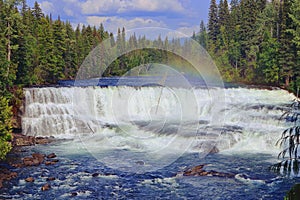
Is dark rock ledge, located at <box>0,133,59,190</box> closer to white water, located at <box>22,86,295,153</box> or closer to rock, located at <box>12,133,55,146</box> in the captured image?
rock, located at <box>12,133,55,146</box>

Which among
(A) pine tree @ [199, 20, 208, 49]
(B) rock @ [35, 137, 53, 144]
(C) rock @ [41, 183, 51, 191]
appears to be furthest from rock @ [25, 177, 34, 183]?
(A) pine tree @ [199, 20, 208, 49]

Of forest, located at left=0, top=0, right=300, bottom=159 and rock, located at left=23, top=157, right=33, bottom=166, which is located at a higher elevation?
forest, located at left=0, top=0, right=300, bottom=159

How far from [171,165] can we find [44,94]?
14.6m

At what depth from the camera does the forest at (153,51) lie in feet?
97.5

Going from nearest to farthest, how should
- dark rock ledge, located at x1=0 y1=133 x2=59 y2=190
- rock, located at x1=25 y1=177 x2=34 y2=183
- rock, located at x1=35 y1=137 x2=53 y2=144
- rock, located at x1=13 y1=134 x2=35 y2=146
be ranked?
rock, located at x1=25 y1=177 x2=34 y2=183 < dark rock ledge, located at x1=0 y1=133 x2=59 y2=190 < rock, located at x1=13 y1=134 x2=35 y2=146 < rock, located at x1=35 y1=137 x2=53 y2=144


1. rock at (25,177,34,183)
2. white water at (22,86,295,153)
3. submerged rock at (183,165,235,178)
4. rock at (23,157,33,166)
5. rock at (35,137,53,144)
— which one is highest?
white water at (22,86,295,153)

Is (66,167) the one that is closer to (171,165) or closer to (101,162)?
(101,162)

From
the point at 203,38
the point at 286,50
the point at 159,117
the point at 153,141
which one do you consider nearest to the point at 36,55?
the point at 159,117

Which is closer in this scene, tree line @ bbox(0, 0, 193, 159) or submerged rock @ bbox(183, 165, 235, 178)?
submerged rock @ bbox(183, 165, 235, 178)

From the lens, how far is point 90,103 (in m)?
30.6

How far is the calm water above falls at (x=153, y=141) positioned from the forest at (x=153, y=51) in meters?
3.30

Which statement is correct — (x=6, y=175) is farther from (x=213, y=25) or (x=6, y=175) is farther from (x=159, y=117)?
(x=213, y=25)

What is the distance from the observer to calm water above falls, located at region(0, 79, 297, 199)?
15.4 m

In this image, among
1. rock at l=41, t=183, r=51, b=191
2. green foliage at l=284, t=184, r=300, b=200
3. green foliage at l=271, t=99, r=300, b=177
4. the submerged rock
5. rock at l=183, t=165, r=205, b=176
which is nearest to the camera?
green foliage at l=284, t=184, r=300, b=200
